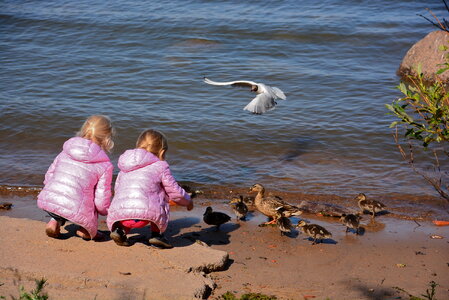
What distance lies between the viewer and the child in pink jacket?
582 cm

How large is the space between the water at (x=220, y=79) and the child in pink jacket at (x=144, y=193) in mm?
3190

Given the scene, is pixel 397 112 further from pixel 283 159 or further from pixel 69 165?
pixel 283 159

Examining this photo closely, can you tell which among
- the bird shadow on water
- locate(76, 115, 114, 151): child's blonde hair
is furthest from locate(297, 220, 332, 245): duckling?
the bird shadow on water

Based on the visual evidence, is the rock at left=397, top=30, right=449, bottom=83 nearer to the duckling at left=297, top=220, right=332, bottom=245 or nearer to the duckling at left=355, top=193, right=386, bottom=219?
the duckling at left=355, top=193, right=386, bottom=219

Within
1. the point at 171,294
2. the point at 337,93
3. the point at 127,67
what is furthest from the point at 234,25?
the point at 171,294

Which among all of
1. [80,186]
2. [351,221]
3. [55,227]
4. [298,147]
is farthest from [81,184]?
[298,147]

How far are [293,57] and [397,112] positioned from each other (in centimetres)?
1169

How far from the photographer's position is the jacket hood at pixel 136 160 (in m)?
5.97

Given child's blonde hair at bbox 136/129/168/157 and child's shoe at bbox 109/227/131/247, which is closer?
child's shoe at bbox 109/227/131/247

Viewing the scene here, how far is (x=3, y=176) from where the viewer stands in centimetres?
932

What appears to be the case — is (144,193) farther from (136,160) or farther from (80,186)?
(80,186)

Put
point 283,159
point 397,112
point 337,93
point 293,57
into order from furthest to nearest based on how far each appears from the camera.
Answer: point 293,57
point 337,93
point 283,159
point 397,112

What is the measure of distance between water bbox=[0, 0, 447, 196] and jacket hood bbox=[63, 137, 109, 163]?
3.39 meters

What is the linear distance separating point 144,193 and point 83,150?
2.34 ft
